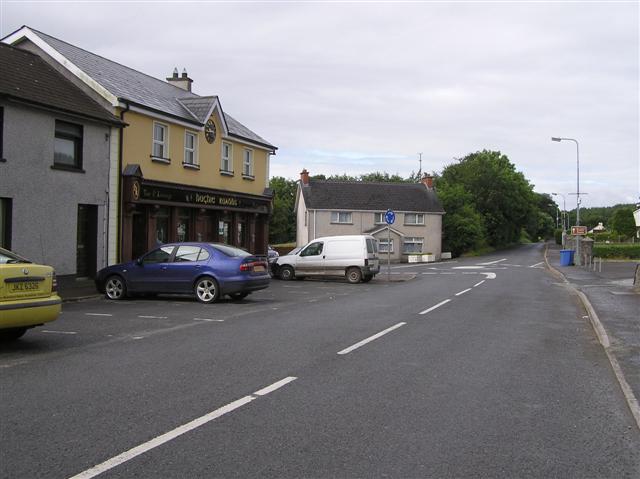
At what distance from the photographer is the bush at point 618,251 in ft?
157

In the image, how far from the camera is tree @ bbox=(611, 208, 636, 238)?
249 ft

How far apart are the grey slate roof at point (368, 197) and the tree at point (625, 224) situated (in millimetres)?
26123

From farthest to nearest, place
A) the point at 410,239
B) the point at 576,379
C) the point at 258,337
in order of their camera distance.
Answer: the point at 410,239 < the point at 258,337 < the point at 576,379

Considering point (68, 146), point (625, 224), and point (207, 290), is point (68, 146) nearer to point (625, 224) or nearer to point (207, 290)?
point (207, 290)

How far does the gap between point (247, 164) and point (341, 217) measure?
3329cm

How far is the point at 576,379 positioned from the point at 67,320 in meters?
9.18

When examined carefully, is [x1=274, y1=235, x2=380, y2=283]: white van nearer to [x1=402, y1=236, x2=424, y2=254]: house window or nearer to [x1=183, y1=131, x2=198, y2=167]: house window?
[x1=183, y1=131, x2=198, y2=167]: house window

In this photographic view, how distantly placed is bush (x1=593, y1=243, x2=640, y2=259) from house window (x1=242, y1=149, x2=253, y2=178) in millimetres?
31239

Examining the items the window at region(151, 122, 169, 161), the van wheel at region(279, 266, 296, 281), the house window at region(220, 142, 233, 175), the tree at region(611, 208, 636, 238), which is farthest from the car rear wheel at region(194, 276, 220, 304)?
the tree at region(611, 208, 636, 238)

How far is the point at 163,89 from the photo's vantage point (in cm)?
2650

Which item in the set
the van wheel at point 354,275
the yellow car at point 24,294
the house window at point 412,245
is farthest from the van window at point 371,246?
the house window at point 412,245

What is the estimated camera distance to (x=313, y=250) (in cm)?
2588

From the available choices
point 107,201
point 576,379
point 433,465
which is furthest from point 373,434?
point 107,201

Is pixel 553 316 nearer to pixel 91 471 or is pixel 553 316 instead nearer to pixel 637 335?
pixel 637 335
